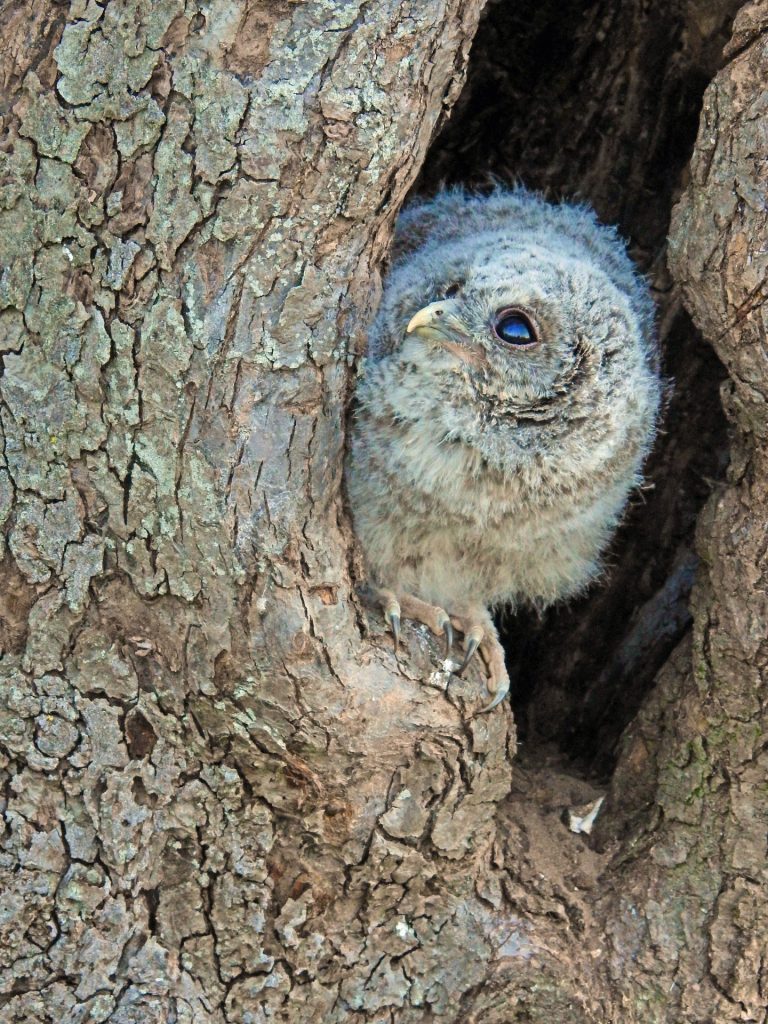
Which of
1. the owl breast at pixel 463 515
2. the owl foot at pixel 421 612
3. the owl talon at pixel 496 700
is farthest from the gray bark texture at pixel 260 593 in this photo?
the owl breast at pixel 463 515

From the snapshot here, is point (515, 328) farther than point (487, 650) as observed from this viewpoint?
No

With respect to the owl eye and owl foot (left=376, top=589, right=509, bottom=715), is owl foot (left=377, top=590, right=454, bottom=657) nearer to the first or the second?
owl foot (left=376, top=589, right=509, bottom=715)

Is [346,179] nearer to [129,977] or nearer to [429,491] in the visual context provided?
[429,491]

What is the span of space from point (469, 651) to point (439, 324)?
0.94 meters

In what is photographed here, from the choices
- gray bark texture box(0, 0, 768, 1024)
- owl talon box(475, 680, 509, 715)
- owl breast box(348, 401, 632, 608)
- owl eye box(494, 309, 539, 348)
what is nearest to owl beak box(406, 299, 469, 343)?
→ owl eye box(494, 309, 539, 348)

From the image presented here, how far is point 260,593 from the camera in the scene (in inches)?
103

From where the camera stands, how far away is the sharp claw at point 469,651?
3.08m

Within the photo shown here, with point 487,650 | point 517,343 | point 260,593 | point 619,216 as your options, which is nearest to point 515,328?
point 517,343

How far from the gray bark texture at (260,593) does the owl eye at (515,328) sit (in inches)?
18.2

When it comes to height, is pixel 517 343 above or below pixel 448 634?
above

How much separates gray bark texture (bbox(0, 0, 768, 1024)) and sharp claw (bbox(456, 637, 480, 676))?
0.15ft

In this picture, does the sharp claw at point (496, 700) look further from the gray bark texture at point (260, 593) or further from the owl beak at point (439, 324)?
the owl beak at point (439, 324)

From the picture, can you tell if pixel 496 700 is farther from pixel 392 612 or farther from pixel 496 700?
pixel 392 612

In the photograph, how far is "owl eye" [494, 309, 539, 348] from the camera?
3170 mm
